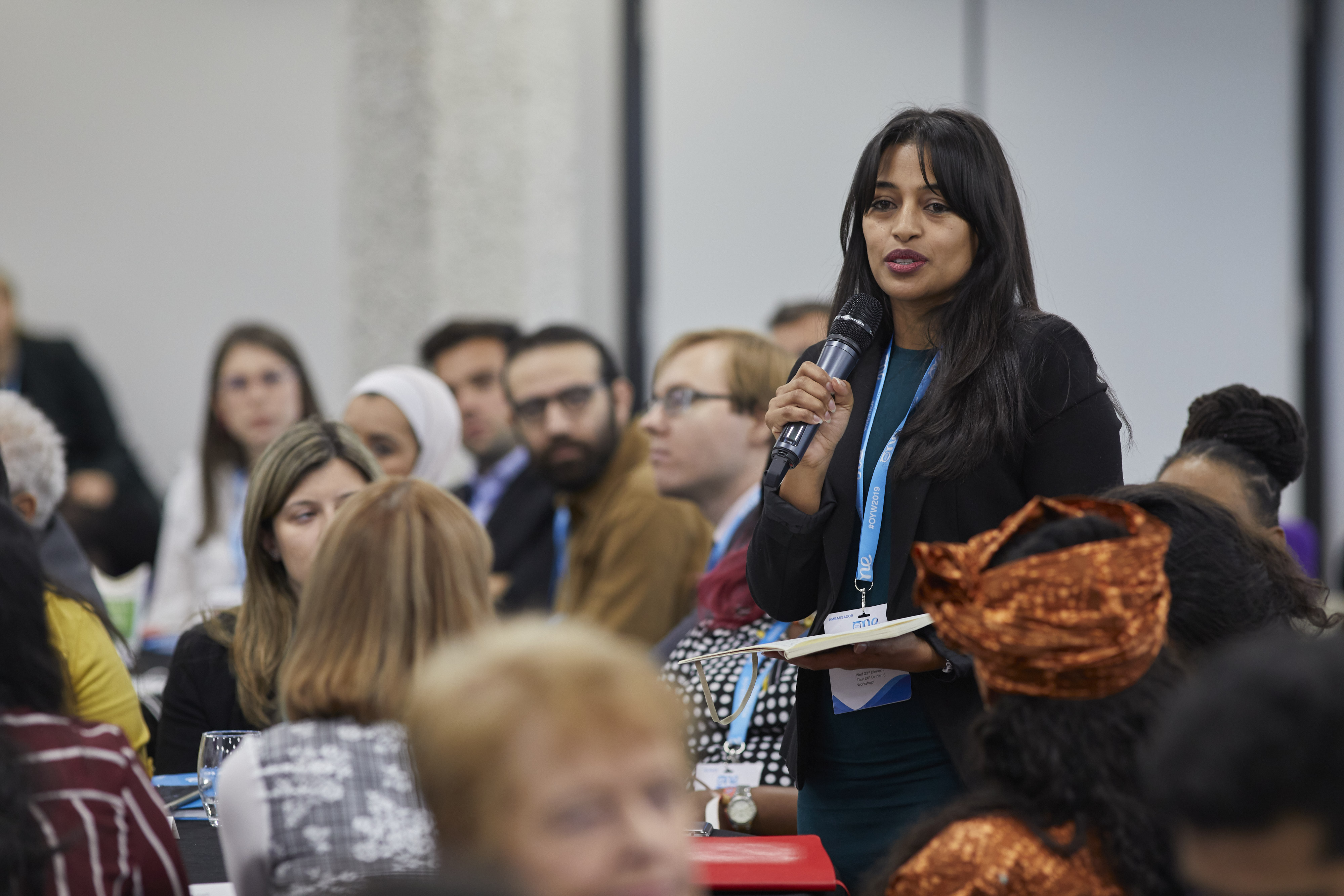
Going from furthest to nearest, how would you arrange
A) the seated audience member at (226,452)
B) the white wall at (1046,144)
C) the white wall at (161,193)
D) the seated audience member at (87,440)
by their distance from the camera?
the white wall at (161,193) < the white wall at (1046,144) < the seated audience member at (87,440) < the seated audience member at (226,452)

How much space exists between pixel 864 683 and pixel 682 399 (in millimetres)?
1603

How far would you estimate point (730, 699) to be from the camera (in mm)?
2559

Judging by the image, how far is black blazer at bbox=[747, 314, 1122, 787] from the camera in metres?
1.84

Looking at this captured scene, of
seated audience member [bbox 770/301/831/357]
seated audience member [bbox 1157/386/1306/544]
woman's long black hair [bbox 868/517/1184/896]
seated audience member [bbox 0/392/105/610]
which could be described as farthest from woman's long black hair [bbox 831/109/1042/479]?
seated audience member [bbox 770/301/831/357]

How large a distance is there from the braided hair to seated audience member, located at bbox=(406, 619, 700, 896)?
5.28ft

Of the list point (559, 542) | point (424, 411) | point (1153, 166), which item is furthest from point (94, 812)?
point (1153, 166)

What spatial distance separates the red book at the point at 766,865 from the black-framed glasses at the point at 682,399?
5.63ft

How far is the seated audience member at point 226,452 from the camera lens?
15.5 feet

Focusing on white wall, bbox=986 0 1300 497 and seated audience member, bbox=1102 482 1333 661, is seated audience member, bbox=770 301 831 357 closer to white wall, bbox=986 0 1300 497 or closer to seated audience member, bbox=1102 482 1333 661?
white wall, bbox=986 0 1300 497

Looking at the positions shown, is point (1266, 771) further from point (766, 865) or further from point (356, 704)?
point (356, 704)

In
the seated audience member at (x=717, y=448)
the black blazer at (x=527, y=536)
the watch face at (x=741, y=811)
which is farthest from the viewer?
the black blazer at (x=527, y=536)

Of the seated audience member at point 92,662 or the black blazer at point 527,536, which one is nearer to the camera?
the seated audience member at point 92,662

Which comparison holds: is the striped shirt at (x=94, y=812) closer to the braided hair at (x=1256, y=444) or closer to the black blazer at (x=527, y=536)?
the braided hair at (x=1256, y=444)

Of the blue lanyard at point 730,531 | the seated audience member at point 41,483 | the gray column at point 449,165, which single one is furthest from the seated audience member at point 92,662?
the gray column at point 449,165
